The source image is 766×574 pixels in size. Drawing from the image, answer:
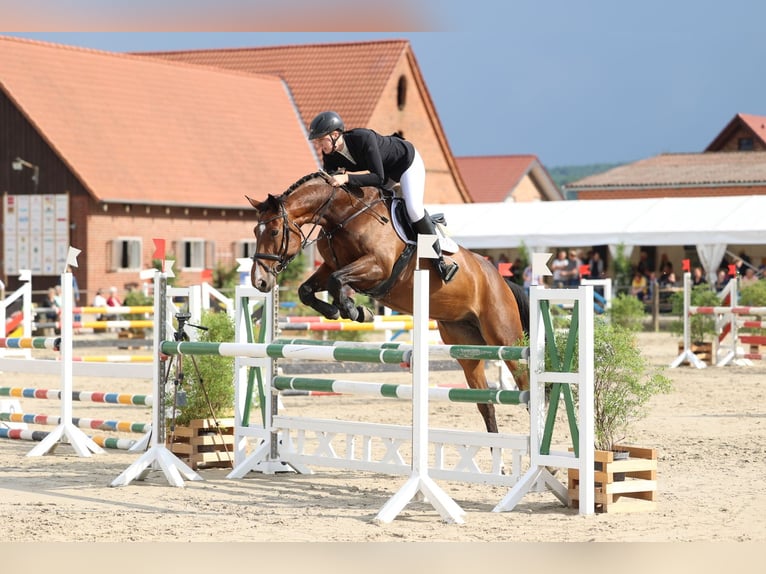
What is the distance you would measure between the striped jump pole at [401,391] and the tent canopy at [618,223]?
1933 cm

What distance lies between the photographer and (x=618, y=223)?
89.5ft

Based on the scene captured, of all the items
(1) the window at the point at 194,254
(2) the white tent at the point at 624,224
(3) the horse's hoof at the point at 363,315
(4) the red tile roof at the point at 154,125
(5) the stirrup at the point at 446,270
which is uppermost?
(4) the red tile roof at the point at 154,125

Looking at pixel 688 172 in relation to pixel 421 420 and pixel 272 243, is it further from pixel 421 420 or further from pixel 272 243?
pixel 421 420

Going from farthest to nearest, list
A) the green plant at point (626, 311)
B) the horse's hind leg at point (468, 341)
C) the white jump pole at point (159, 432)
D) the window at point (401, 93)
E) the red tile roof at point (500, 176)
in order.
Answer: the red tile roof at point (500, 176)
the window at point (401, 93)
the green plant at point (626, 311)
the horse's hind leg at point (468, 341)
the white jump pole at point (159, 432)

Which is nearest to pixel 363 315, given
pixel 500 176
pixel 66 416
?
pixel 66 416

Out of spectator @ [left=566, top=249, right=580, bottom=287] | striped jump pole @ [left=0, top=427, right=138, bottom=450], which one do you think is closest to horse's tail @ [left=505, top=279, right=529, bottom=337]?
striped jump pole @ [left=0, top=427, right=138, bottom=450]

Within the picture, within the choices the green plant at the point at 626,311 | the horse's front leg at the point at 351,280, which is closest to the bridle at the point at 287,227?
the horse's front leg at the point at 351,280

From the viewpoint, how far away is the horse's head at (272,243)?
6773mm

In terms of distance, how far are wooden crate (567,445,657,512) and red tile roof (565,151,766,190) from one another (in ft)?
111

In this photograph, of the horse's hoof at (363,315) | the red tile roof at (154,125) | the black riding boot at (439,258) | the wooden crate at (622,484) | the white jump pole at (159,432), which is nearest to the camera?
the wooden crate at (622,484)

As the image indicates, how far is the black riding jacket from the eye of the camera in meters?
7.03

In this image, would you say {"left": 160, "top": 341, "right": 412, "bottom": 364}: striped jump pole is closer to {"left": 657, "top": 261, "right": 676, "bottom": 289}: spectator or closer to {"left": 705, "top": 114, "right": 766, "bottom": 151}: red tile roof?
{"left": 657, "top": 261, "right": 676, "bottom": 289}: spectator

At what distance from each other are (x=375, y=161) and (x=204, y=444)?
2.03 meters

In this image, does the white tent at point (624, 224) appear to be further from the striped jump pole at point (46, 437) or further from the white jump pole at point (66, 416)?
the white jump pole at point (66, 416)
